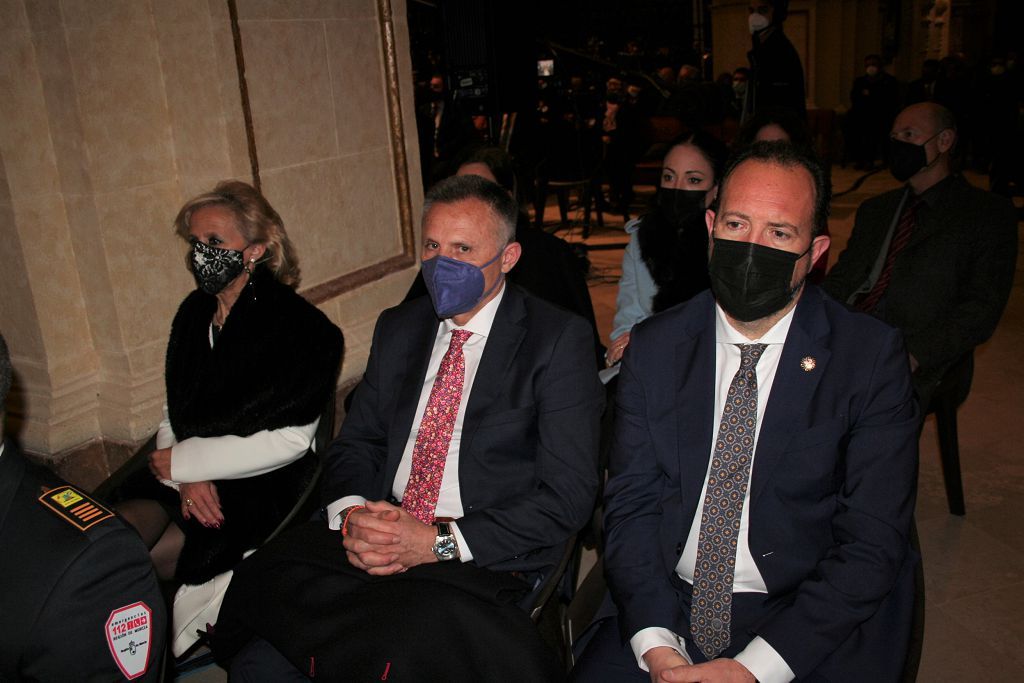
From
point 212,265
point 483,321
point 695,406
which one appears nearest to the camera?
point 695,406

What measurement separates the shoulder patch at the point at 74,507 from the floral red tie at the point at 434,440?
96 cm

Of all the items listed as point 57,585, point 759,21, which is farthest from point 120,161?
point 759,21

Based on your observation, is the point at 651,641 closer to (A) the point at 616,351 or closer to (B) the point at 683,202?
(A) the point at 616,351

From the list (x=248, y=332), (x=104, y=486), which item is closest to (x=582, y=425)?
(x=248, y=332)

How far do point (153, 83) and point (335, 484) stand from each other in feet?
5.99

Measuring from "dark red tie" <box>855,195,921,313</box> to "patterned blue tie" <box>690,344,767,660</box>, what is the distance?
65.9 inches

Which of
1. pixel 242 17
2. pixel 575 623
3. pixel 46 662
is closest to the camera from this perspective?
pixel 46 662

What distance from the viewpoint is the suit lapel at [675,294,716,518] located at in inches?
76.9

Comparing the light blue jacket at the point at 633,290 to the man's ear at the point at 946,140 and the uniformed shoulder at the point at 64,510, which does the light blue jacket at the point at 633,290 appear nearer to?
the man's ear at the point at 946,140

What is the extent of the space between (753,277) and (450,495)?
0.97m

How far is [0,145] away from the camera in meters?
3.11

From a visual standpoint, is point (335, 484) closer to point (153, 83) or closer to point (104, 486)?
point (104, 486)

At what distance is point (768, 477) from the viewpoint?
6.14 feet

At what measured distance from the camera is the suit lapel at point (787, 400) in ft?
6.12
